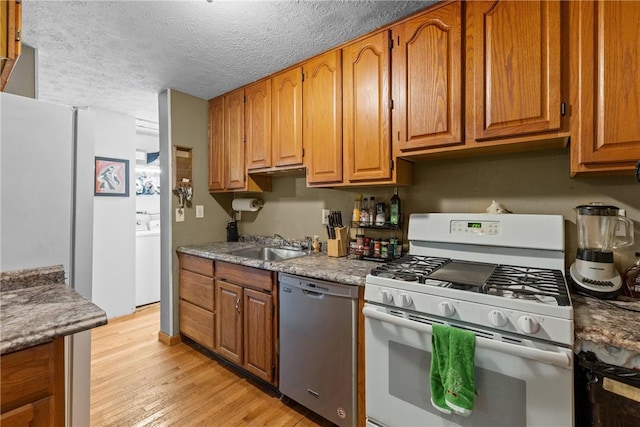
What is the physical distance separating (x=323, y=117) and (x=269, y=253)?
4.26ft

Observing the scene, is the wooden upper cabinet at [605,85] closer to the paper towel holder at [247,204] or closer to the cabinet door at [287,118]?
the cabinet door at [287,118]

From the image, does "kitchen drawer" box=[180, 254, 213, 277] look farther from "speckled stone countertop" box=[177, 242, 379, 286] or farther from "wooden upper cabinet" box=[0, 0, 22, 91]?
"wooden upper cabinet" box=[0, 0, 22, 91]

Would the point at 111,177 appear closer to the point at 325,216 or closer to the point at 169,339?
the point at 169,339

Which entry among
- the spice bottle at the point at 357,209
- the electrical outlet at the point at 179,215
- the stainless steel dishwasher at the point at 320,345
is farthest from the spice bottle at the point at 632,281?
the electrical outlet at the point at 179,215

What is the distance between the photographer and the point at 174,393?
6.37ft

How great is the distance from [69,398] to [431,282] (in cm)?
137

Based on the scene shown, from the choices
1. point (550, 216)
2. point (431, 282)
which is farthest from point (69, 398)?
point (550, 216)

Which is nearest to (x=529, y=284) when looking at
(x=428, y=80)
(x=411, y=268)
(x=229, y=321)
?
(x=411, y=268)

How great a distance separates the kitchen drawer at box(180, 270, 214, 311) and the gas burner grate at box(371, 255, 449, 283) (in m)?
1.47

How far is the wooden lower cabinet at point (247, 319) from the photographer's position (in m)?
1.88

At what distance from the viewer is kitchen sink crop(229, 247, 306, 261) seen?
95.1 inches

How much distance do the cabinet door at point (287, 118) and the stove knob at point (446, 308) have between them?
4.56ft

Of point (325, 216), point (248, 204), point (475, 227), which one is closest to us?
point (475, 227)

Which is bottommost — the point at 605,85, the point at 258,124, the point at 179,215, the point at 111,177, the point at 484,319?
the point at 484,319
